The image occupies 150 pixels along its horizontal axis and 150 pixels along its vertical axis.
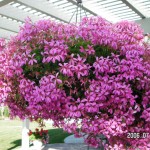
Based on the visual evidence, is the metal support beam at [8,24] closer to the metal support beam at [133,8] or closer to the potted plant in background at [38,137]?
the metal support beam at [133,8]

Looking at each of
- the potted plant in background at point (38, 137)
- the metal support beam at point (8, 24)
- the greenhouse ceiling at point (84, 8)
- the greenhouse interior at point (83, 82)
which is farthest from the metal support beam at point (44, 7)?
the greenhouse interior at point (83, 82)

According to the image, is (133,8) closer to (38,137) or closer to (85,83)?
(38,137)

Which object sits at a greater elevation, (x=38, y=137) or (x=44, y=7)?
(x=44, y=7)

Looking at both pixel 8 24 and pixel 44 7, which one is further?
pixel 8 24

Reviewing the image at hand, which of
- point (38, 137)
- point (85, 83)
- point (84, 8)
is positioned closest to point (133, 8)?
point (84, 8)

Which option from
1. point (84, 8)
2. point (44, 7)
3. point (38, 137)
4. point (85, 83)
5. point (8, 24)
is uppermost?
point (8, 24)

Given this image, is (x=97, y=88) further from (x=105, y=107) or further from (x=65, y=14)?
(x=65, y=14)

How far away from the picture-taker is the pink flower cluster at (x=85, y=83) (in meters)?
1.47

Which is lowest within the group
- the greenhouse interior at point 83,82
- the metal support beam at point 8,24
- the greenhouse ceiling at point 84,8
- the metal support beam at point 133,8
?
the greenhouse interior at point 83,82

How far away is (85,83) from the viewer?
59.2 inches

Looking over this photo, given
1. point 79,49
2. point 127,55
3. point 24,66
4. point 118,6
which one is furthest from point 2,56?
point 118,6

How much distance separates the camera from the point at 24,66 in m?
1.62

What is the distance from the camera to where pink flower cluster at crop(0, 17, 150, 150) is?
1.47m

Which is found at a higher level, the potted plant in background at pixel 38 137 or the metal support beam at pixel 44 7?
the metal support beam at pixel 44 7
